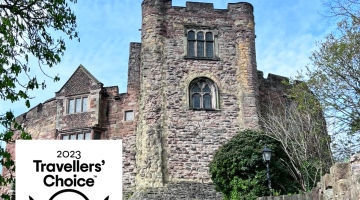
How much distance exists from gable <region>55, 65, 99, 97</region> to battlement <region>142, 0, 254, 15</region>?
496 centimetres

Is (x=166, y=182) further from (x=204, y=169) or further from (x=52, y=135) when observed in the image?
(x=52, y=135)

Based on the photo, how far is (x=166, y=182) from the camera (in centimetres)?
2047

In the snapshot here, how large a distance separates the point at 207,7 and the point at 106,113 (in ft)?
24.2

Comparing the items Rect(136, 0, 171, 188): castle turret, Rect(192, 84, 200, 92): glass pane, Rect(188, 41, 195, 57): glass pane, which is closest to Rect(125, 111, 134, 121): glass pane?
Rect(136, 0, 171, 188): castle turret

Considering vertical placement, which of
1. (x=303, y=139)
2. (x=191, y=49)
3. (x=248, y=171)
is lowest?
(x=248, y=171)

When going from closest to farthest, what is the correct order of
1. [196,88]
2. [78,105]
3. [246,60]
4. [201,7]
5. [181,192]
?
[181,192] → [196,88] → [246,60] → [201,7] → [78,105]

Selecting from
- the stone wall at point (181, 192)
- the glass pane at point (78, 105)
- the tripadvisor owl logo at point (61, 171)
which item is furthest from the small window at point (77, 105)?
the tripadvisor owl logo at point (61, 171)

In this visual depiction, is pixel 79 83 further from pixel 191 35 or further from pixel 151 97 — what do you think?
pixel 191 35

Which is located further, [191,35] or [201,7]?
[201,7]

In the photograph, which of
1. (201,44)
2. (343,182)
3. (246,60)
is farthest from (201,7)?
(343,182)

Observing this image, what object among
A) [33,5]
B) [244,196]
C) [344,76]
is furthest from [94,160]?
[244,196]

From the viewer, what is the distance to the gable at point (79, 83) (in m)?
25.0

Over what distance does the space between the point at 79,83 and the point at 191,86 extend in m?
6.63

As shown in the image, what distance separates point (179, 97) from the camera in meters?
21.8
